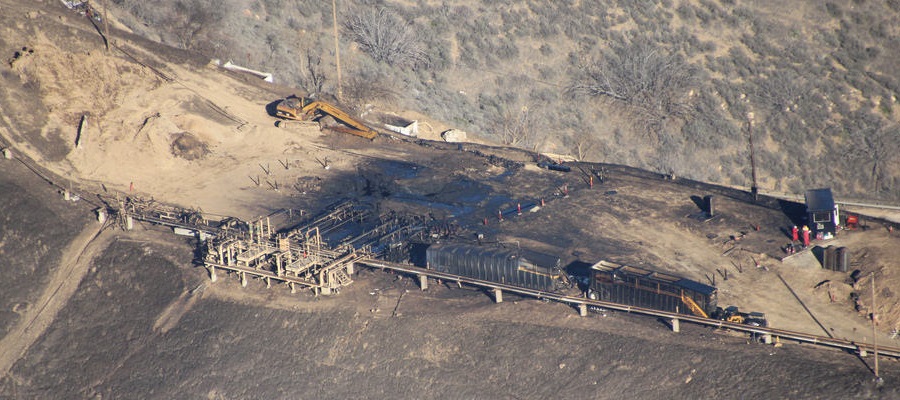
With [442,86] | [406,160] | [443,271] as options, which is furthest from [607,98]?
[443,271]

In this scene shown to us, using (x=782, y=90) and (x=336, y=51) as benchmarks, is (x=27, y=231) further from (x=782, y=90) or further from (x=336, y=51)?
(x=782, y=90)

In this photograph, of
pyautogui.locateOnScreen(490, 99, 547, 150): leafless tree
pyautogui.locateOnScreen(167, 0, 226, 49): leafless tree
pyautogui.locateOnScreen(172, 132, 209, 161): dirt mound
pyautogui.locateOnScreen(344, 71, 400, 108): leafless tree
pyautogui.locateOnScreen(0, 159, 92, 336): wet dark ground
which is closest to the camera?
pyautogui.locateOnScreen(0, 159, 92, 336): wet dark ground

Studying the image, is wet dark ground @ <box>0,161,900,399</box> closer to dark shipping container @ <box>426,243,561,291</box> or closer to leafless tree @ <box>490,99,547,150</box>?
dark shipping container @ <box>426,243,561,291</box>

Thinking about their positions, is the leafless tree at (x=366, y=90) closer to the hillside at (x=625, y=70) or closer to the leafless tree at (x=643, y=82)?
the hillside at (x=625, y=70)

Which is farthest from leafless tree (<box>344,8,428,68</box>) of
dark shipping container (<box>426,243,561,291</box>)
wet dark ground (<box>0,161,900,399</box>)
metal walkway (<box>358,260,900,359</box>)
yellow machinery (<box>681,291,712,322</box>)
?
yellow machinery (<box>681,291,712,322</box>)

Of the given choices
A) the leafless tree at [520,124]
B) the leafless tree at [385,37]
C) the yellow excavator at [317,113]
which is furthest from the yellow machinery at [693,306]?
the leafless tree at [385,37]

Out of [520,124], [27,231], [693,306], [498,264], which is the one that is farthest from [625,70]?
[27,231]
